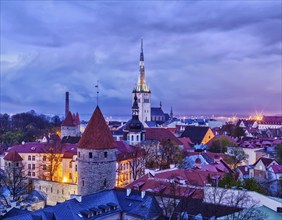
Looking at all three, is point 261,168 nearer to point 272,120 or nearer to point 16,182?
point 16,182

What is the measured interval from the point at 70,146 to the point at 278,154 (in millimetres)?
29339

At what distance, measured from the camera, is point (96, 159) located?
104 ft

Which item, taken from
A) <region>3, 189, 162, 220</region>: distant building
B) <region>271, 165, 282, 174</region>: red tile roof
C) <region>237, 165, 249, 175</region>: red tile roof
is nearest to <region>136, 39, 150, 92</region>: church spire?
<region>237, 165, 249, 175</region>: red tile roof

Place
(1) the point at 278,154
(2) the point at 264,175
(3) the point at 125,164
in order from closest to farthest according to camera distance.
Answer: (2) the point at 264,175 → (3) the point at 125,164 → (1) the point at 278,154

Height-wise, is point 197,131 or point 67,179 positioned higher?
point 197,131

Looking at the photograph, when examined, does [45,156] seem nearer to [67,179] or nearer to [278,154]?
[67,179]

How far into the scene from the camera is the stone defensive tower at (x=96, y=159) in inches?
1246

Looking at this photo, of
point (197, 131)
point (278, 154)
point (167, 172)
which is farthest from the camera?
point (197, 131)

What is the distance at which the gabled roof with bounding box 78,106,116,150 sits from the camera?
32.1 m

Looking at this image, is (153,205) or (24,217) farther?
(153,205)

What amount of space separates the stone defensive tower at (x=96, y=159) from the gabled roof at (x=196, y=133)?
54681mm

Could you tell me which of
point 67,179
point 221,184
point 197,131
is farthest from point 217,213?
point 197,131

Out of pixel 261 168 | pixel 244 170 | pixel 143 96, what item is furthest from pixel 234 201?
pixel 143 96

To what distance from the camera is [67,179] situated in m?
52.2
